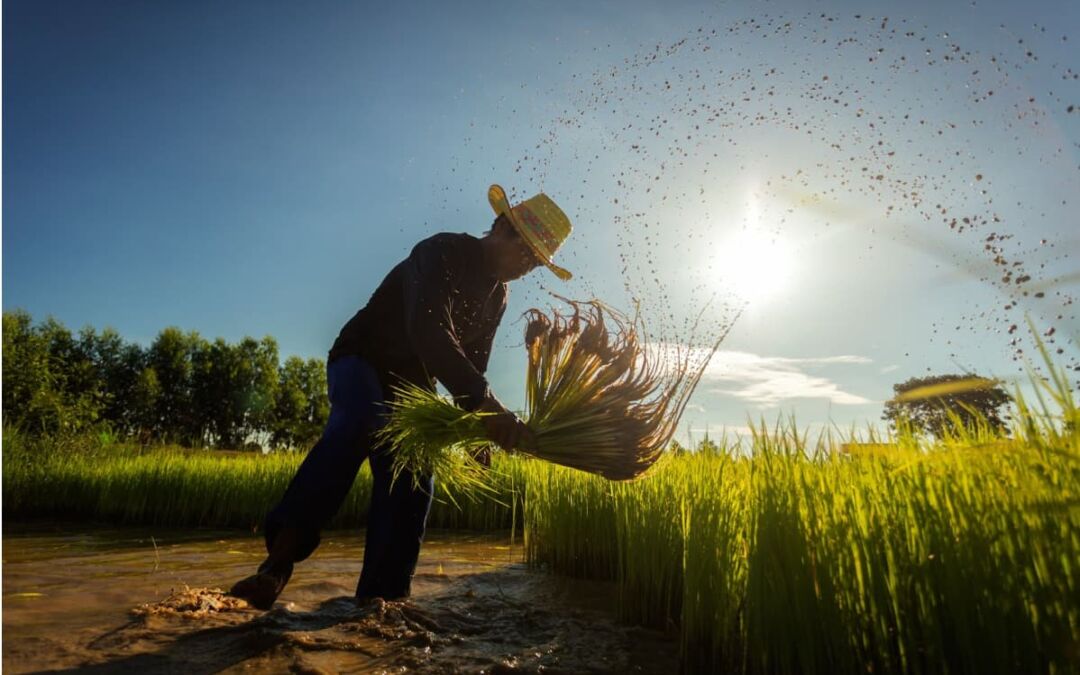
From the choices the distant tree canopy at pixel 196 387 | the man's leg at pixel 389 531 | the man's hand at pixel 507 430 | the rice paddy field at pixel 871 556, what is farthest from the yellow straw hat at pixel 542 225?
the distant tree canopy at pixel 196 387

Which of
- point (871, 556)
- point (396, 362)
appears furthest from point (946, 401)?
point (396, 362)

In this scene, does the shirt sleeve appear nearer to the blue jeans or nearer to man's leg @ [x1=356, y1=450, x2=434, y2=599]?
the blue jeans

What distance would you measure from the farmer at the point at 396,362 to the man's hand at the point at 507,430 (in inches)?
8.8

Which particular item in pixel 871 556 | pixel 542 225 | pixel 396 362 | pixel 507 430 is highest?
pixel 542 225

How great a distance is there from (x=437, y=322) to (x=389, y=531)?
121 centimetres

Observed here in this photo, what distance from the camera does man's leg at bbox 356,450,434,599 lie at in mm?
3352

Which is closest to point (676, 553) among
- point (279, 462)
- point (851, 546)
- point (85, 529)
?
point (851, 546)

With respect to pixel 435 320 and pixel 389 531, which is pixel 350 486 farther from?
pixel 435 320

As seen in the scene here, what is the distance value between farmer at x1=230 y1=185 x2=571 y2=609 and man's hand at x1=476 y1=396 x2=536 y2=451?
0.74 feet

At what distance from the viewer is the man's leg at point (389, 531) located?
11.0 feet

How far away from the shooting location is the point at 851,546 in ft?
6.63

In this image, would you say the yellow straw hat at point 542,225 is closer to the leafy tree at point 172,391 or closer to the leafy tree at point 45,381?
the leafy tree at point 45,381

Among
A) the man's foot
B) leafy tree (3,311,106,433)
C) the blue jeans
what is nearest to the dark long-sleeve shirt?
the blue jeans

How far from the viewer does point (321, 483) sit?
306cm
